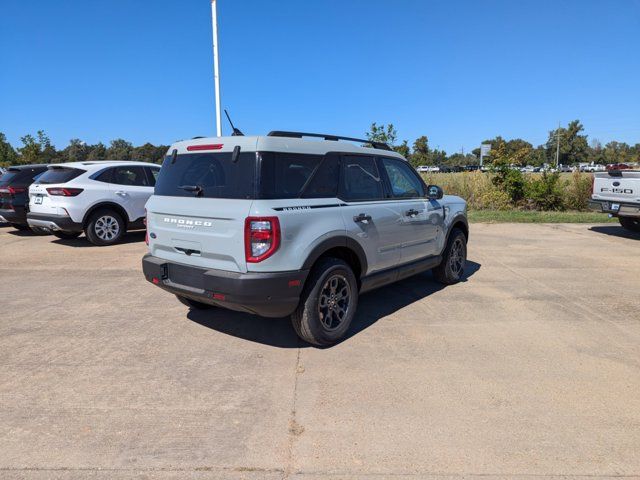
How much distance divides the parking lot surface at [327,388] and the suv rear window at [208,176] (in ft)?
4.79

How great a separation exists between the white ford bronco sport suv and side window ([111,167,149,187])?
18.7ft

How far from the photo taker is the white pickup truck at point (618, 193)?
9652 mm

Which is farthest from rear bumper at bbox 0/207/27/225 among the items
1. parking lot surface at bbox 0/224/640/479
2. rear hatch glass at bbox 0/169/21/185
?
parking lot surface at bbox 0/224/640/479

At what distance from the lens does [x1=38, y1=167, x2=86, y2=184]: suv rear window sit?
8875mm

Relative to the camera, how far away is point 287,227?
3627mm

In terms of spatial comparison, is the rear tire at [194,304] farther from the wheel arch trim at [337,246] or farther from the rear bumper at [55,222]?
the rear bumper at [55,222]

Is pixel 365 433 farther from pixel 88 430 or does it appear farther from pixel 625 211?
pixel 625 211

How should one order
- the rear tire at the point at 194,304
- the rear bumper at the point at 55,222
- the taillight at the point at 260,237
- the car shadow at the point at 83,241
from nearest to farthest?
the taillight at the point at 260,237 → the rear tire at the point at 194,304 → the rear bumper at the point at 55,222 → the car shadow at the point at 83,241

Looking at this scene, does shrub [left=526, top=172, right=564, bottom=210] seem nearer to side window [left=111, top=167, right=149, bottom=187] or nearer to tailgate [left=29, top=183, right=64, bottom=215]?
side window [left=111, top=167, right=149, bottom=187]

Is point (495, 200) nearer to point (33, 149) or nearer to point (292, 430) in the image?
point (292, 430)

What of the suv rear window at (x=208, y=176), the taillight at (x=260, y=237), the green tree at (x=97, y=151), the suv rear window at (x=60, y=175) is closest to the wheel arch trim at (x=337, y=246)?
the taillight at (x=260, y=237)

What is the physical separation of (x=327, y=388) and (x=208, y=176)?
2087mm

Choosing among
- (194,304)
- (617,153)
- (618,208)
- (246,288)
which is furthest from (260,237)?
(617,153)

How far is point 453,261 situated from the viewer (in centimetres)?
643
